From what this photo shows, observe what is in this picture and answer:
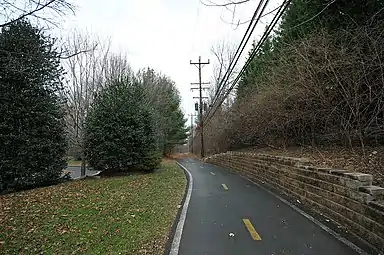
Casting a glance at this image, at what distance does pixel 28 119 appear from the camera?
45.6ft

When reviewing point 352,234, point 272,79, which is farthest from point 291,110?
point 352,234

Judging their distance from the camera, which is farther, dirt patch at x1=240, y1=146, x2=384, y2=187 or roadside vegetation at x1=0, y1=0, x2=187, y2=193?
roadside vegetation at x1=0, y1=0, x2=187, y2=193

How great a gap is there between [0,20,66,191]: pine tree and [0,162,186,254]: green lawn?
231cm

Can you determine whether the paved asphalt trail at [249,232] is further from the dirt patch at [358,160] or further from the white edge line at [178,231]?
the dirt patch at [358,160]

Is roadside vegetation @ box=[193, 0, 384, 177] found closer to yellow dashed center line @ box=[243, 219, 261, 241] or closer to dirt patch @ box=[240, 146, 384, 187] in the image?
dirt patch @ box=[240, 146, 384, 187]

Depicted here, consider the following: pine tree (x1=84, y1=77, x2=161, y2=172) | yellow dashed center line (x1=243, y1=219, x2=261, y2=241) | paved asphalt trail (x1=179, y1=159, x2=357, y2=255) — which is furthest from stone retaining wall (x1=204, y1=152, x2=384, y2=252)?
pine tree (x1=84, y1=77, x2=161, y2=172)

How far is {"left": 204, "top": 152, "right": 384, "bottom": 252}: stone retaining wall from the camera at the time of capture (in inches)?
214

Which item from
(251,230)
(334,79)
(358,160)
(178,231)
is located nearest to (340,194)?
(251,230)

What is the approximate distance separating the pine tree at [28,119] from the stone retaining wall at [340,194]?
1031cm

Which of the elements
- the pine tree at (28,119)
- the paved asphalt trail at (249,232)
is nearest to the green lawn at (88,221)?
the paved asphalt trail at (249,232)

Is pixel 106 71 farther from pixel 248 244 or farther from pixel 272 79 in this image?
pixel 248 244

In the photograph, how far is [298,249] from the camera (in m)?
5.31

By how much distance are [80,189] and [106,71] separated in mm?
12579

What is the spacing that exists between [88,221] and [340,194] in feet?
19.4
